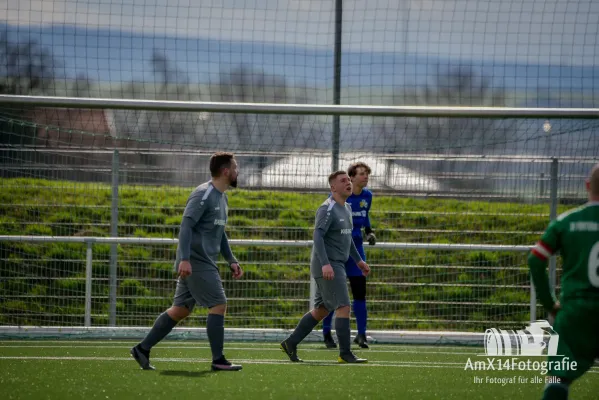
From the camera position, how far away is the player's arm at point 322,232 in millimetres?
9125

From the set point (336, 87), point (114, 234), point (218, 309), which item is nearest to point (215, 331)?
point (218, 309)

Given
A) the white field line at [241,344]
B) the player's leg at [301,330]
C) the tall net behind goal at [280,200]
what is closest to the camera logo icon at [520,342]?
the white field line at [241,344]

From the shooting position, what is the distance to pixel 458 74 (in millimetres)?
13234

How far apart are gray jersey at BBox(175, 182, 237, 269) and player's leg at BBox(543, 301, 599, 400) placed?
389 cm

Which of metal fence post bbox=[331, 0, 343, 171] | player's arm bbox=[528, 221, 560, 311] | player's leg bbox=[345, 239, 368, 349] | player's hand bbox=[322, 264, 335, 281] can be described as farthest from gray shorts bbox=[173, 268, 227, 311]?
metal fence post bbox=[331, 0, 343, 171]

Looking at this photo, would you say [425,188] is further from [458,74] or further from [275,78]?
[275,78]

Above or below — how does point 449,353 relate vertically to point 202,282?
below

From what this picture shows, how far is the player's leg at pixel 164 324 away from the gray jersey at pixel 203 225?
0.28 m

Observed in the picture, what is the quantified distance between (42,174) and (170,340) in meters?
2.88

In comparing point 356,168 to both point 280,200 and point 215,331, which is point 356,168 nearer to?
point 280,200

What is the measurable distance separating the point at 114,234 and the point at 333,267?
4.27 m

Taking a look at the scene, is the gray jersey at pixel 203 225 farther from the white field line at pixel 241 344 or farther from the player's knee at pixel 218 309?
the white field line at pixel 241 344

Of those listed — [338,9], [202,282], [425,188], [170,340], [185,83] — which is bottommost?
[170,340]

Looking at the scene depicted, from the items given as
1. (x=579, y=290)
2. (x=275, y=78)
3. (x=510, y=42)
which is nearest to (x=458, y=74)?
(x=510, y=42)
